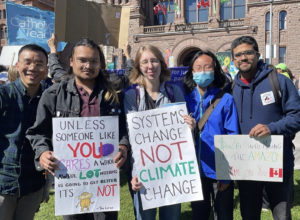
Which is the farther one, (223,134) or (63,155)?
(223,134)

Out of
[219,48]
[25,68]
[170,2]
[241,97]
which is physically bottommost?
[241,97]

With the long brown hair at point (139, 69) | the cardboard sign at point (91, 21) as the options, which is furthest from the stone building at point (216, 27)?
the long brown hair at point (139, 69)

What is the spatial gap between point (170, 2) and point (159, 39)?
580 centimetres

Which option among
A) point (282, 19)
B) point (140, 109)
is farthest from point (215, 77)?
point (282, 19)

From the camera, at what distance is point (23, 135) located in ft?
7.91

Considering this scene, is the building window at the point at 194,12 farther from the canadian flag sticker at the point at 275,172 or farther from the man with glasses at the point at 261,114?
the canadian flag sticker at the point at 275,172

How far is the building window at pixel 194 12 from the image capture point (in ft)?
92.1

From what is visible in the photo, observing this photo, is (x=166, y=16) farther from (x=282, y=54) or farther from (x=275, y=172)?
(x=275, y=172)

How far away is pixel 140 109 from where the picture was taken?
2502mm

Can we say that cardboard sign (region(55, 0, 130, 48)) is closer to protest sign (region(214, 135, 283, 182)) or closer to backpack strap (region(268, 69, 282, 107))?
backpack strap (region(268, 69, 282, 107))

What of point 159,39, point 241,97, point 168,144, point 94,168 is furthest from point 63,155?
point 159,39

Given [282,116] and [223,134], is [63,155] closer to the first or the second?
[223,134]

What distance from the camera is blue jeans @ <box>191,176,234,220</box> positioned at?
2.69m

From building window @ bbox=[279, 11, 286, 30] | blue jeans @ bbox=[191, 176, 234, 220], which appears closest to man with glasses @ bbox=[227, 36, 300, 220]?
blue jeans @ bbox=[191, 176, 234, 220]
